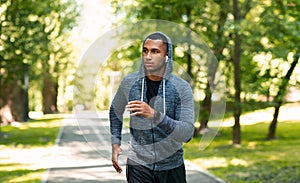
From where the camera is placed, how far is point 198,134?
23500mm

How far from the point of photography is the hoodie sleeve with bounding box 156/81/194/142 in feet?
13.8

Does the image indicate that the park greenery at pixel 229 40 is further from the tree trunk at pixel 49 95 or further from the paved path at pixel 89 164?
the tree trunk at pixel 49 95

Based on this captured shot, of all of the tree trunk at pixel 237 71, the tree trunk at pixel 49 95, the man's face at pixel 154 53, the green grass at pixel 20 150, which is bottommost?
the tree trunk at pixel 49 95

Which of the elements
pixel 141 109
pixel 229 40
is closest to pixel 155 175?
pixel 141 109

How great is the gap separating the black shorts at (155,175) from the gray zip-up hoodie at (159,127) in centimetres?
4

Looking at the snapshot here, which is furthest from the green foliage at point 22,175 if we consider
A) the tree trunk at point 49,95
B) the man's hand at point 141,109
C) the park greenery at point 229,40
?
the tree trunk at point 49,95

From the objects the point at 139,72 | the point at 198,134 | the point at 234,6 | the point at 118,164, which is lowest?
the point at 198,134

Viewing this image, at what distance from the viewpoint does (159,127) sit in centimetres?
433

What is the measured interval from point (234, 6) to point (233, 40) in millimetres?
1570

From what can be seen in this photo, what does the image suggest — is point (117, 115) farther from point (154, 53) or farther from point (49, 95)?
point (49, 95)

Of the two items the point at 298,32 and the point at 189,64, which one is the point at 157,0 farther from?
the point at 298,32

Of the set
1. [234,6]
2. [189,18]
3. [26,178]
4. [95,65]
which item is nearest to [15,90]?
[189,18]

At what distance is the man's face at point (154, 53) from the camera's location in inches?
174

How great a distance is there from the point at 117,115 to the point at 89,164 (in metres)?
9.57
